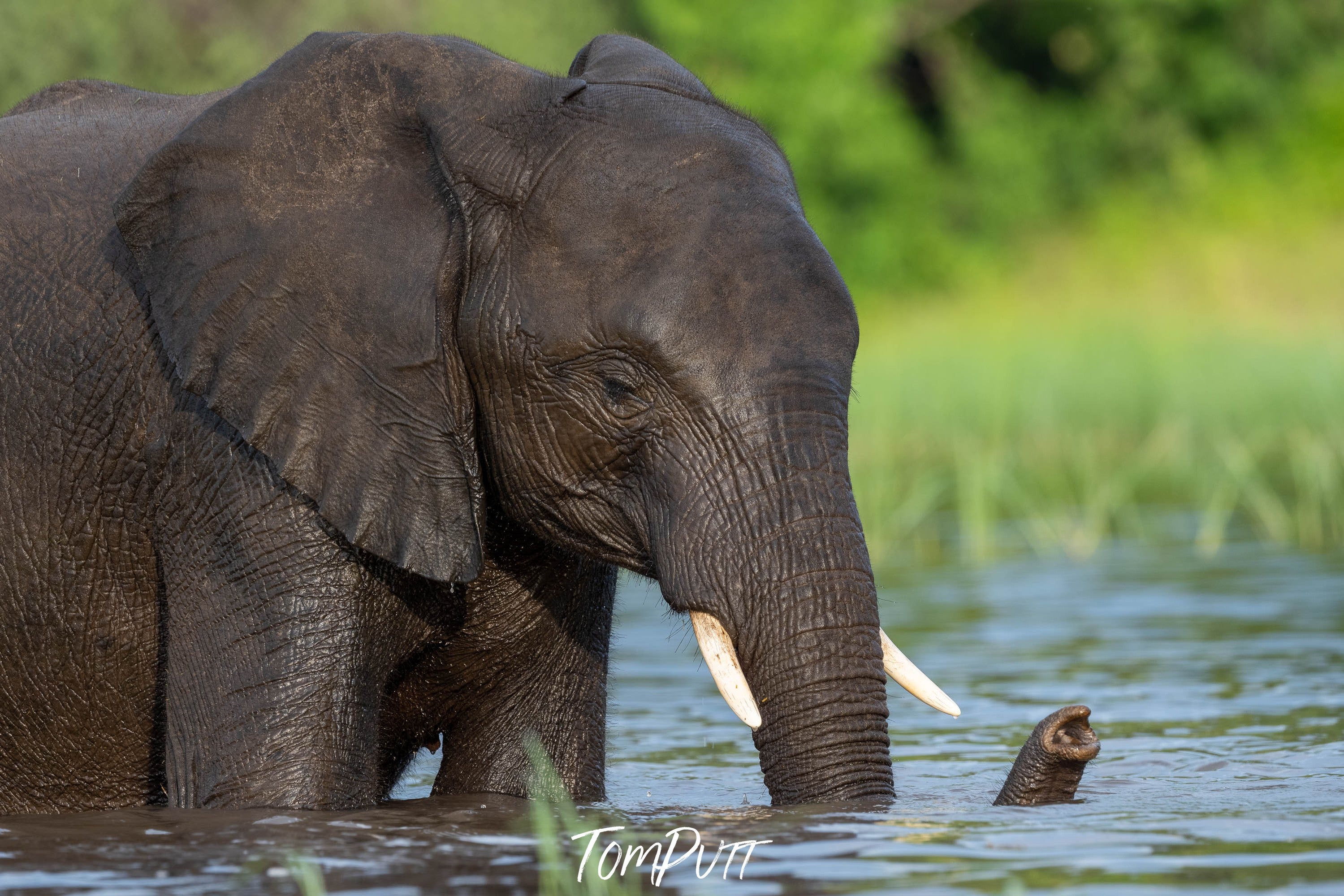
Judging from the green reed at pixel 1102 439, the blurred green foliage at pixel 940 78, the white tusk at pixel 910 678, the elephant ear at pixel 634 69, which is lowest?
the white tusk at pixel 910 678

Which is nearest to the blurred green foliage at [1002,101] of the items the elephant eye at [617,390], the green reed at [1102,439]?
the green reed at [1102,439]

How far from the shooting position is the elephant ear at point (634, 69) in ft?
15.7

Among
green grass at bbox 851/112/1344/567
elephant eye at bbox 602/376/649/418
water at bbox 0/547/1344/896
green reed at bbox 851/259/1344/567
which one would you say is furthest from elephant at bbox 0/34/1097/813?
green grass at bbox 851/112/1344/567

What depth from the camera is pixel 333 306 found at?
4.57m

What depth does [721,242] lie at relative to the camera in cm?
441

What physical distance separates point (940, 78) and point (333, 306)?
99.3 ft

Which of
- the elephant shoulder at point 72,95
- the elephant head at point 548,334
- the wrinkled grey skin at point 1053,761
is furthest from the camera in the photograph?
the elephant shoulder at point 72,95

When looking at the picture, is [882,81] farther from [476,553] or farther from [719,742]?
[476,553]

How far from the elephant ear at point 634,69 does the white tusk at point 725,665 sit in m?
1.22

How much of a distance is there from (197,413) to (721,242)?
1244 mm

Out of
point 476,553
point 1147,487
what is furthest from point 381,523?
point 1147,487

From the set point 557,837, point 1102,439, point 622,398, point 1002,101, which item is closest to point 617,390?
point 622,398

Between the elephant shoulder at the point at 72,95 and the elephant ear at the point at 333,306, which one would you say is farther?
the elephant shoulder at the point at 72,95

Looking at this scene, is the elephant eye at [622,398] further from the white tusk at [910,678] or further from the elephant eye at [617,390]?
the white tusk at [910,678]
